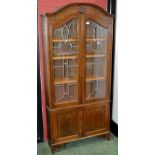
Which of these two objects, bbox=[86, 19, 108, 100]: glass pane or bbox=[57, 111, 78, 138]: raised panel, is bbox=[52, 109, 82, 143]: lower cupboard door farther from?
bbox=[86, 19, 108, 100]: glass pane

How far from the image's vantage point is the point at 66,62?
2.60 m

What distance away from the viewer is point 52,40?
233 centimetres

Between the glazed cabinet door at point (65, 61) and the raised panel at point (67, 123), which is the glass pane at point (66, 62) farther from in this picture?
the raised panel at point (67, 123)

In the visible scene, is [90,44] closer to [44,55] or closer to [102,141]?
[44,55]

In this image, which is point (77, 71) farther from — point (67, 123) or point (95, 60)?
point (67, 123)

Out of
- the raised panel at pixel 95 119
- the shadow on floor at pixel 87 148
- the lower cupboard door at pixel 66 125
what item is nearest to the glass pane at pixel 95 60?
the raised panel at pixel 95 119

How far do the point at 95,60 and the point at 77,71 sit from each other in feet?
1.23

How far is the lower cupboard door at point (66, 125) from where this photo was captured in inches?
99.3
